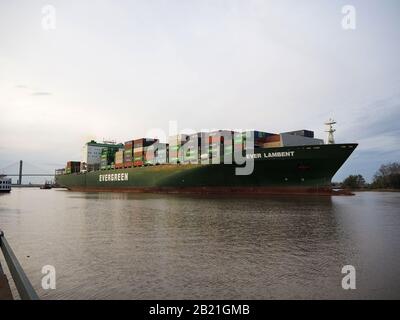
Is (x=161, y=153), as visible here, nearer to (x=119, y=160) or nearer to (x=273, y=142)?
(x=119, y=160)

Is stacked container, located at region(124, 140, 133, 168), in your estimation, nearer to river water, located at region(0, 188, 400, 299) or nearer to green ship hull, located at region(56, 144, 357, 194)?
green ship hull, located at region(56, 144, 357, 194)

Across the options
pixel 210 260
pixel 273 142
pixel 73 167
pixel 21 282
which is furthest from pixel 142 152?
pixel 21 282

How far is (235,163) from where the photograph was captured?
41000 mm

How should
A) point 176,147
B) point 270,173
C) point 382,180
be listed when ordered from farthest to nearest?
point 382,180
point 176,147
point 270,173

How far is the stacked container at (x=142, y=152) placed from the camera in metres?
56.3

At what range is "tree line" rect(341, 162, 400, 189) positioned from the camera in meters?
108

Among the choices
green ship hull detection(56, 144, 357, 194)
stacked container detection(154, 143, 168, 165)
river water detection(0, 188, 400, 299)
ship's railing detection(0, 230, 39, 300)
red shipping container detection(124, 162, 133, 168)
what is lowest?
river water detection(0, 188, 400, 299)

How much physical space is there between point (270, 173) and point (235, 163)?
4962mm

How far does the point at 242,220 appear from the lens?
16.6 m

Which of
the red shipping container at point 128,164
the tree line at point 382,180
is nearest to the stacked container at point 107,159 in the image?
the red shipping container at point 128,164

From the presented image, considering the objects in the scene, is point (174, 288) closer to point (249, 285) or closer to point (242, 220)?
point (249, 285)

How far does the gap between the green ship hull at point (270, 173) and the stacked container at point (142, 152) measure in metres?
6.01

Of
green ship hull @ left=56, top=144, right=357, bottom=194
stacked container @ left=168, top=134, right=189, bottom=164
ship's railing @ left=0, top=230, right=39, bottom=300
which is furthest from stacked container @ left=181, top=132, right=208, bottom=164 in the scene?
ship's railing @ left=0, top=230, right=39, bottom=300

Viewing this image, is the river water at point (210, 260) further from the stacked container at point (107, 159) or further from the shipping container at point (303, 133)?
the stacked container at point (107, 159)
